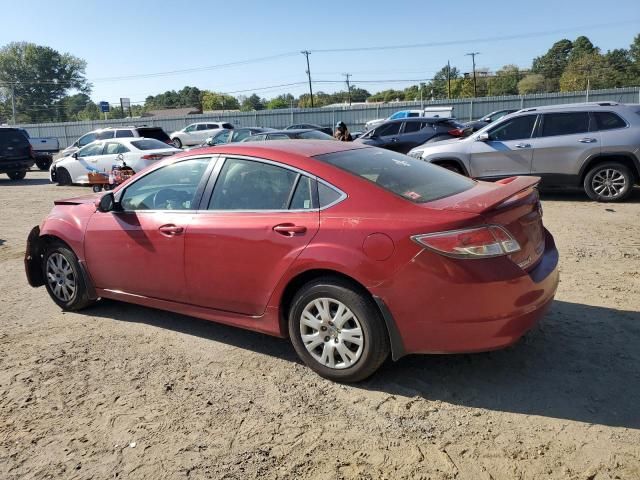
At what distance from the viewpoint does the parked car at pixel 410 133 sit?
49.5 feet

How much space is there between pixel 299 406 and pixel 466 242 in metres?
1.44

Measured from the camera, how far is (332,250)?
3.43 metres

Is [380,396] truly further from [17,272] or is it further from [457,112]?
[457,112]

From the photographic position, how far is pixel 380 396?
3469 millimetres

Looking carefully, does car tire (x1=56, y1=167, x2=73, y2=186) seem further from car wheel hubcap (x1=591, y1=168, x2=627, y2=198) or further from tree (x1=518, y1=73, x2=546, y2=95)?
tree (x1=518, y1=73, x2=546, y2=95)

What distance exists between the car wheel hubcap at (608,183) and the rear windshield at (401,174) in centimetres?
641

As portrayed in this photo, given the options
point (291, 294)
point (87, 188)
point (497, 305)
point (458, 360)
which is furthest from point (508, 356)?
point (87, 188)

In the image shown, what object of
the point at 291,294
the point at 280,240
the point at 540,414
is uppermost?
the point at 280,240

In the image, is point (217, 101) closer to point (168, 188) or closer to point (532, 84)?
point (532, 84)

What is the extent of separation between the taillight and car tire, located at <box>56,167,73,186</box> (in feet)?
52.0

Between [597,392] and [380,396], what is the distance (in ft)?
4.39

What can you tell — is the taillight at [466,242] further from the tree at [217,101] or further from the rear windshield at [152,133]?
the tree at [217,101]

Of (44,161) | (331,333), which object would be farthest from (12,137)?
(331,333)

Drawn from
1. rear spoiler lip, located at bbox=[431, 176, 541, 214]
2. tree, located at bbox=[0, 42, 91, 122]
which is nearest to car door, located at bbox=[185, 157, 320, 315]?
rear spoiler lip, located at bbox=[431, 176, 541, 214]
